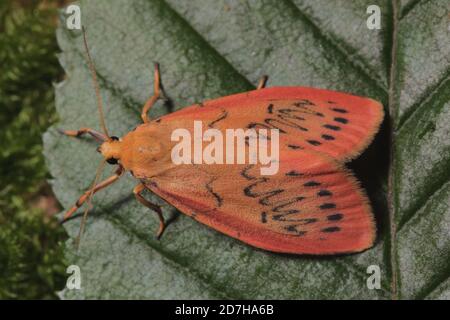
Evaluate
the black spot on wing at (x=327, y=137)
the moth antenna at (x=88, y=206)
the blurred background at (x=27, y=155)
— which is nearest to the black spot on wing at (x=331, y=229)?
the black spot on wing at (x=327, y=137)

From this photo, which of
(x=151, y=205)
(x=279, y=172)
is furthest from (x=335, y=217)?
(x=151, y=205)

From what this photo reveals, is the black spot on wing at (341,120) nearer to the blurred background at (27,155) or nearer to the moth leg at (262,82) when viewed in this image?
the moth leg at (262,82)

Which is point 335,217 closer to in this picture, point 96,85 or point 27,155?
point 96,85

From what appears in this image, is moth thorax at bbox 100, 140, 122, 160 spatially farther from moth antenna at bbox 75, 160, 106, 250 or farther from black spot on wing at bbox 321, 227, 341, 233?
black spot on wing at bbox 321, 227, 341, 233

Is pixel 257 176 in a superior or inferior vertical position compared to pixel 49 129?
inferior

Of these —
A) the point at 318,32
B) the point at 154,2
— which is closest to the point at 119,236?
the point at 154,2
